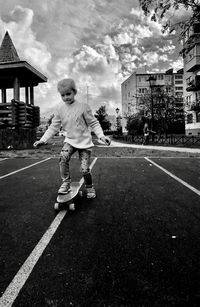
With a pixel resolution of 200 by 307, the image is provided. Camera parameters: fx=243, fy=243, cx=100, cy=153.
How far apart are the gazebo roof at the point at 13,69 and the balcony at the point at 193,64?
27141 millimetres

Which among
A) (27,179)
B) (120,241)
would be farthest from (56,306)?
(27,179)

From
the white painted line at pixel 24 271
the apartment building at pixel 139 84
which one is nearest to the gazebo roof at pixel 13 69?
the white painted line at pixel 24 271

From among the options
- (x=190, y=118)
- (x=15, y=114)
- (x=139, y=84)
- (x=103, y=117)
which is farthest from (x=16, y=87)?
(x=139, y=84)

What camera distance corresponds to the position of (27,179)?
6215mm

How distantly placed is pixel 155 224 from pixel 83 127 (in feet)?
6.51

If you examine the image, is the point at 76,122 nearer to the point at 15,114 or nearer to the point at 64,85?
the point at 64,85

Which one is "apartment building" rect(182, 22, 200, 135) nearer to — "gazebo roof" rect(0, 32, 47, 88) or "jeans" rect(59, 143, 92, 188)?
"gazebo roof" rect(0, 32, 47, 88)

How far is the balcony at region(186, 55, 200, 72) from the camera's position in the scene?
37125 mm

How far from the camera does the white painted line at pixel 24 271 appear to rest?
1.63m

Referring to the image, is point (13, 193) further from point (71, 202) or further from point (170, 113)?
point (170, 113)

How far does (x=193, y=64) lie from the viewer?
37875 mm

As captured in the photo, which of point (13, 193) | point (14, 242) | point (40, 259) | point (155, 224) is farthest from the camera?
point (13, 193)

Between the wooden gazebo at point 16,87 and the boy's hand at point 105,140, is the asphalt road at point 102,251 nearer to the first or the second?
the boy's hand at point 105,140

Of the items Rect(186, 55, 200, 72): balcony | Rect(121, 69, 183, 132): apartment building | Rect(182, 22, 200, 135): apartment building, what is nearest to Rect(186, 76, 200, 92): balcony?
Rect(182, 22, 200, 135): apartment building
